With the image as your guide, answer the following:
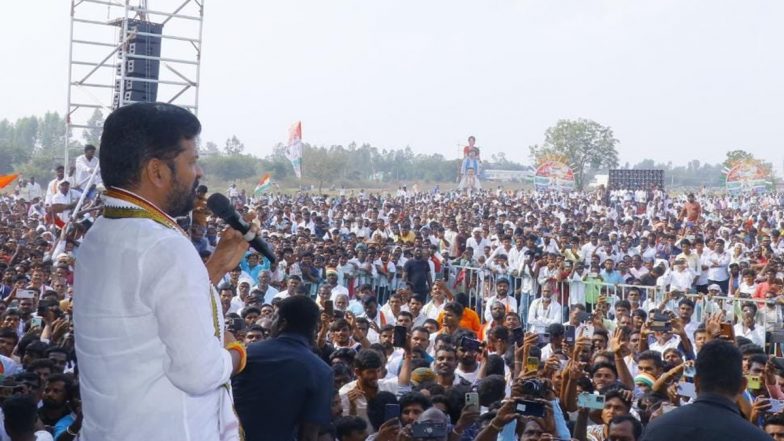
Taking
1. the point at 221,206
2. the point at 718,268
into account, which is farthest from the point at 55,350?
the point at 718,268

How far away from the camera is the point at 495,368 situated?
6973 mm

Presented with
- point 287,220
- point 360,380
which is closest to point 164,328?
point 360,380

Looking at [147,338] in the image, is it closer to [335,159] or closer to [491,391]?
[491,391]

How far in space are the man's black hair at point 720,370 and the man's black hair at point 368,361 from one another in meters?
2.99

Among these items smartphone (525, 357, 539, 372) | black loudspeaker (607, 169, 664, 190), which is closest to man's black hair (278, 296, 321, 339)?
smartphone (525, 357, 539, 372)

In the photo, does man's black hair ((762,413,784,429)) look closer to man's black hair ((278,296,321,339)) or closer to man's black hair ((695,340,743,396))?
man's black hair ((695,340,743,396))

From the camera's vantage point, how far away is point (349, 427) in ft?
16.7

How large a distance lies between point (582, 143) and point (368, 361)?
2781 inches

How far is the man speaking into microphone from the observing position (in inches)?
81.3

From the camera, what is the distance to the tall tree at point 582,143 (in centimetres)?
7419

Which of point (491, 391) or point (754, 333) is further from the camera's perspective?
point (754, 333)

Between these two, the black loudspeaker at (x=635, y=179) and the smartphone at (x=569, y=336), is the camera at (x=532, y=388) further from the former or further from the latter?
the black loudspeaker at (x=635, y=179)

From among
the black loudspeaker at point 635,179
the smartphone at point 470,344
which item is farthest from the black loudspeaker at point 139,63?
the black loudspeaker at point 635,179

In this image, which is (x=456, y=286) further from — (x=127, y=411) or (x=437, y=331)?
(x=127, y=411)
